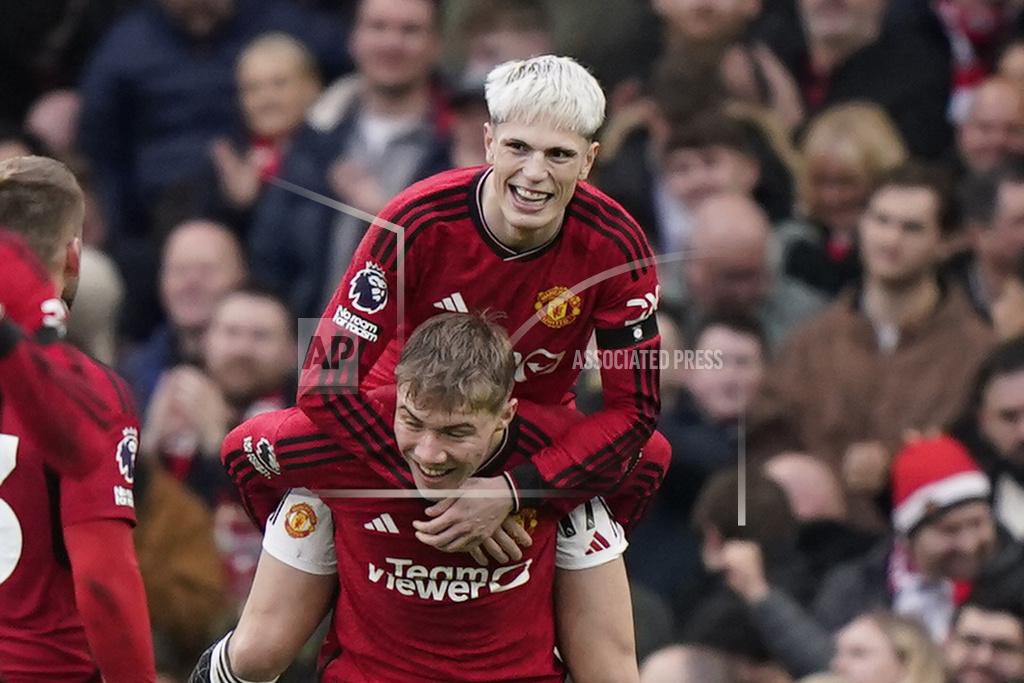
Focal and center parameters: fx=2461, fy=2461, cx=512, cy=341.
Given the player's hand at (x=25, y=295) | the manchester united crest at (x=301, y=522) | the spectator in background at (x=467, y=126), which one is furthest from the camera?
the spectator in background at (x=467, y=126)

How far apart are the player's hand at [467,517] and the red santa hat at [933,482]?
2168 mm

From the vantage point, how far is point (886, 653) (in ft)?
23.0

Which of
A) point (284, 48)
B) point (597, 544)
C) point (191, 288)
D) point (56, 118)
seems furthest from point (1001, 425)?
point (56, 118)

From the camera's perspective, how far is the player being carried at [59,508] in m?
4.91

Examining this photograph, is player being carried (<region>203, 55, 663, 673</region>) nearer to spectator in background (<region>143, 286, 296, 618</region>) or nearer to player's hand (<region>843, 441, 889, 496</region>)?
player's hand (<region>843, 441, 889, 496</region>)

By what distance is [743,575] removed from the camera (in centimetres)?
719

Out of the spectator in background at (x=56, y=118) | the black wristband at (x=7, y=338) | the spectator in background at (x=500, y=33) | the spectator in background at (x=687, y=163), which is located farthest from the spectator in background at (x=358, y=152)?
the black wristband at (x=7, y=338)

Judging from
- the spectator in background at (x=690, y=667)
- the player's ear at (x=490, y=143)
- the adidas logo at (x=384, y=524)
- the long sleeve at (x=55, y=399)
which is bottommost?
the spectator in background at (x=690, y=667)

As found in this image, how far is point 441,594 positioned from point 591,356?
0.67 metres

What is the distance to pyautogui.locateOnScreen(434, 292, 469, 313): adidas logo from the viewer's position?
18.2 feet

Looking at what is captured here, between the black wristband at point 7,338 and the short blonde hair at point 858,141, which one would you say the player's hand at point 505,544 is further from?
the short blonde hair at point 858,141

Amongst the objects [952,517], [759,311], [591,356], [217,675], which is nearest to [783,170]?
[759,311]

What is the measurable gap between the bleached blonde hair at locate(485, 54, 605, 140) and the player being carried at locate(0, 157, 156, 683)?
97cm

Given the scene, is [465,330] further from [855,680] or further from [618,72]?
[618,72]
